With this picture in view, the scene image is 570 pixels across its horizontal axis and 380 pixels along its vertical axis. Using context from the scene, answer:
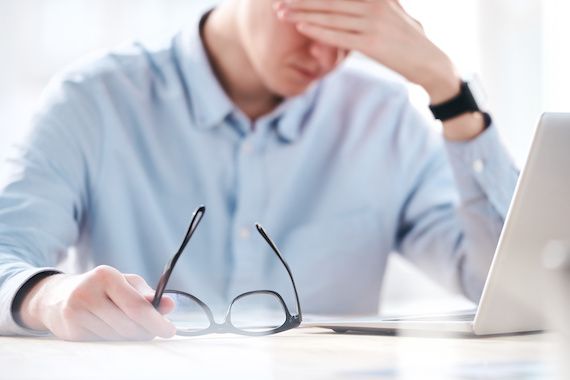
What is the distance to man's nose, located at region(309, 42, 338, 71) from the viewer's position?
4.10 ft

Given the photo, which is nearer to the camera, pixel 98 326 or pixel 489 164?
pixel 98 326

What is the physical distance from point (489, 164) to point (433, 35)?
0.60m

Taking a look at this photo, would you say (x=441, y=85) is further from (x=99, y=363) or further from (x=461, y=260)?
(x=99, y=363)

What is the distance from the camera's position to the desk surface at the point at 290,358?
53 cm

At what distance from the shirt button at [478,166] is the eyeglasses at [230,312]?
1.68ft

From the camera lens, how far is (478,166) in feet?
4.01

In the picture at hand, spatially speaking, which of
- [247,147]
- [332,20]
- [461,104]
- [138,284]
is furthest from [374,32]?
[138,284]

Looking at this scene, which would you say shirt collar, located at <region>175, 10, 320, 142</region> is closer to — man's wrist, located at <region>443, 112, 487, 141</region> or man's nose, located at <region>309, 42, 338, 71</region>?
man's nose, located at <region>309, 42, 338, 71</region>

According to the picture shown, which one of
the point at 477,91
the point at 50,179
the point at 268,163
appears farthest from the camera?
the point at 268,163

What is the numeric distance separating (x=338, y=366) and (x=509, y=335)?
0.26 meters

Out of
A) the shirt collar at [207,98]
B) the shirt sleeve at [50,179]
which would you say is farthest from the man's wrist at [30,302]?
the shirt collar at [207,98]

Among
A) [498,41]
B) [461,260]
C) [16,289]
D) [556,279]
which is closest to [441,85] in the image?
[461,260]

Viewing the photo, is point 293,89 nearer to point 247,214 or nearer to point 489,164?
point 247,214

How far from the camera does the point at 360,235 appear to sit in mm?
1377
